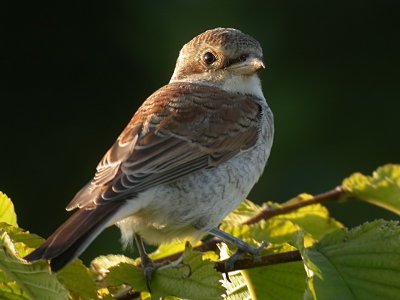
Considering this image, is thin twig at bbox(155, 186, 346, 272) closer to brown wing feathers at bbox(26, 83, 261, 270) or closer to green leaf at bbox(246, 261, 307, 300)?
green leaf at bbox(246, 261, 307, 300)

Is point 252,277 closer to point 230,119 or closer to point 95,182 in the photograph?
point 95,182

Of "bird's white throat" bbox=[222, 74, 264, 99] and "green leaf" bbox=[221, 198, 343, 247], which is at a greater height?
"bird's white throat" bbox=[222, 74, 264, 99]

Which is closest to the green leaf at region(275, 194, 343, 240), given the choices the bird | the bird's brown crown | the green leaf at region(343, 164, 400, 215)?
the green leaf at region(343, 164, 400, 215)

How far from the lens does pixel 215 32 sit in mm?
3354

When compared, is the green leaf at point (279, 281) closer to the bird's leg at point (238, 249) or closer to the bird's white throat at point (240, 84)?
the bird's leg at point (238, 249)

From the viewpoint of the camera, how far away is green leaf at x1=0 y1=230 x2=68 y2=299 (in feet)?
5.45

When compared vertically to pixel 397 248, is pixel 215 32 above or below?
above

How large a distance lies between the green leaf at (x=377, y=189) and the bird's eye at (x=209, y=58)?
0.97 m

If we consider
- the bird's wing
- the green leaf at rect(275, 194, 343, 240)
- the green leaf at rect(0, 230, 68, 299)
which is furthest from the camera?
the green leaf at rect(275, 194, 343, 240)

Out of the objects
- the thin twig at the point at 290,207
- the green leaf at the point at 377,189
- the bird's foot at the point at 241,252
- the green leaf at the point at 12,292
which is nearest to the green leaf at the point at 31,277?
the green leaf at the point at 12,292

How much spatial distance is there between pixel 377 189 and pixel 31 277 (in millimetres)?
1171

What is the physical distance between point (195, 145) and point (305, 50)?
345cm

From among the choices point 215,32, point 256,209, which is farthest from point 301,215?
point 215,32

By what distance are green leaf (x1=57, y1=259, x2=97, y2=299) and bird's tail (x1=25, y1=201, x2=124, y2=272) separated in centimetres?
7
